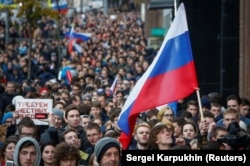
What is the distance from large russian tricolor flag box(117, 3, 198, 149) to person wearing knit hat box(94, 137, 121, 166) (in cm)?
185

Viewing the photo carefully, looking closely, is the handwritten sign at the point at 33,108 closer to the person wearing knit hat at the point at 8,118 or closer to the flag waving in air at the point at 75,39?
the person wearing knit hat at the point at 8,118

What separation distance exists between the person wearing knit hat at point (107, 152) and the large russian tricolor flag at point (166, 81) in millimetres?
1850

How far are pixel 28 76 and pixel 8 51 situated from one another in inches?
234

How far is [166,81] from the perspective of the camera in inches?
535

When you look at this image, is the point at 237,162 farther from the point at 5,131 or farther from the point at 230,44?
the point at 230,44

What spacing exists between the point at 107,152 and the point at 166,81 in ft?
10.1

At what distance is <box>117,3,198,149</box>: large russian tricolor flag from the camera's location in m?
12.8

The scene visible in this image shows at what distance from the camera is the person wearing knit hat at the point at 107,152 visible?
34.7 feet

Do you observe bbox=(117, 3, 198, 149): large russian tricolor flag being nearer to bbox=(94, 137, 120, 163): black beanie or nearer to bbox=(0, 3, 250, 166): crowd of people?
bbox=(0, 3, 250, 166): crowd of people

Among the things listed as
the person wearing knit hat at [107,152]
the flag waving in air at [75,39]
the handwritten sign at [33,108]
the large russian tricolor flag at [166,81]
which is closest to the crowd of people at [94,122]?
the person wearing knit hat at [107,152]

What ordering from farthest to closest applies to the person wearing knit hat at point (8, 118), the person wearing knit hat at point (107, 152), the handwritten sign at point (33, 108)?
1. the handwritten sign at point (33, 108)
2. the person wearing knit hat at point (8, 118)
3. the person wearing knit hat at point (107, 152)

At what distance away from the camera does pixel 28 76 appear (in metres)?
32.0

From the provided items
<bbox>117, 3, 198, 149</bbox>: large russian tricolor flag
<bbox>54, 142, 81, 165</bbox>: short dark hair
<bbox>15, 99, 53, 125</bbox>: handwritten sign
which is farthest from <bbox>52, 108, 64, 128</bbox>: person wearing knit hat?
<bbox>54, 142, 81, 165</bbox>: short dark hair

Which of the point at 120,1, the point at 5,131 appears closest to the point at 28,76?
the point at 5,131
